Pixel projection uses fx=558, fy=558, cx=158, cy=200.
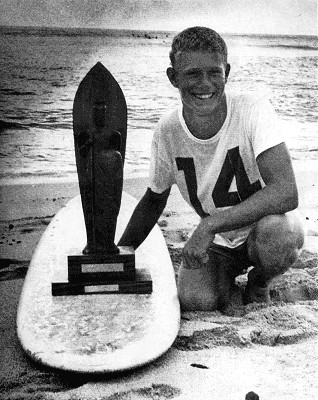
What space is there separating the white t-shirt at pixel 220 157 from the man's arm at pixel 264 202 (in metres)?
0.03

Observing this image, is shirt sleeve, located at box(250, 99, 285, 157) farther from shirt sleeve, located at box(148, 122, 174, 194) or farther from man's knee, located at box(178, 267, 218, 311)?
man's knee, located at box(178, 267, 218, 311)

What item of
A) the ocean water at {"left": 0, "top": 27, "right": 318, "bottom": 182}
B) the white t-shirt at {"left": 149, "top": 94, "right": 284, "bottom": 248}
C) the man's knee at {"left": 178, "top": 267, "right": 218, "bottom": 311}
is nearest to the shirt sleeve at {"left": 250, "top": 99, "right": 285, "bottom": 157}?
the white t-shirt at {"left": 149, "top": 94, "right": 284, "bottom": 248}

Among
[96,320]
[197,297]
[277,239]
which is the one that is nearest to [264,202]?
[277,239]

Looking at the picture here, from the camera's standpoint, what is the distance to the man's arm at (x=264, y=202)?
115 centimetres

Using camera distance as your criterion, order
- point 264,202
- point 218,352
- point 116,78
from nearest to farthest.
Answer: point 218,352 → point 264,202 → point 116,78

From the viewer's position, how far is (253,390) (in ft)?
3.13

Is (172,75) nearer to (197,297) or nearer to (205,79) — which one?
(205,79)

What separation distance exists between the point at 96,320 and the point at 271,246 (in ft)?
1.33

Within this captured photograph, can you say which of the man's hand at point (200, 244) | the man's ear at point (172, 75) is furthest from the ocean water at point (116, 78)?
the man's hand at point (200, 244)

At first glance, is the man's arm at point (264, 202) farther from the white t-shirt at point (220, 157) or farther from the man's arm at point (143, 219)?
the man's arm at point (143, 219)

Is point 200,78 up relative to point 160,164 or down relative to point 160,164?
up

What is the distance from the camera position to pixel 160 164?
1.31 metres

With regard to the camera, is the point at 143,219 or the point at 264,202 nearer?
the point at 264,202

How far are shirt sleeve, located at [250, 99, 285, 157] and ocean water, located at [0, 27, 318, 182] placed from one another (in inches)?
4.3
